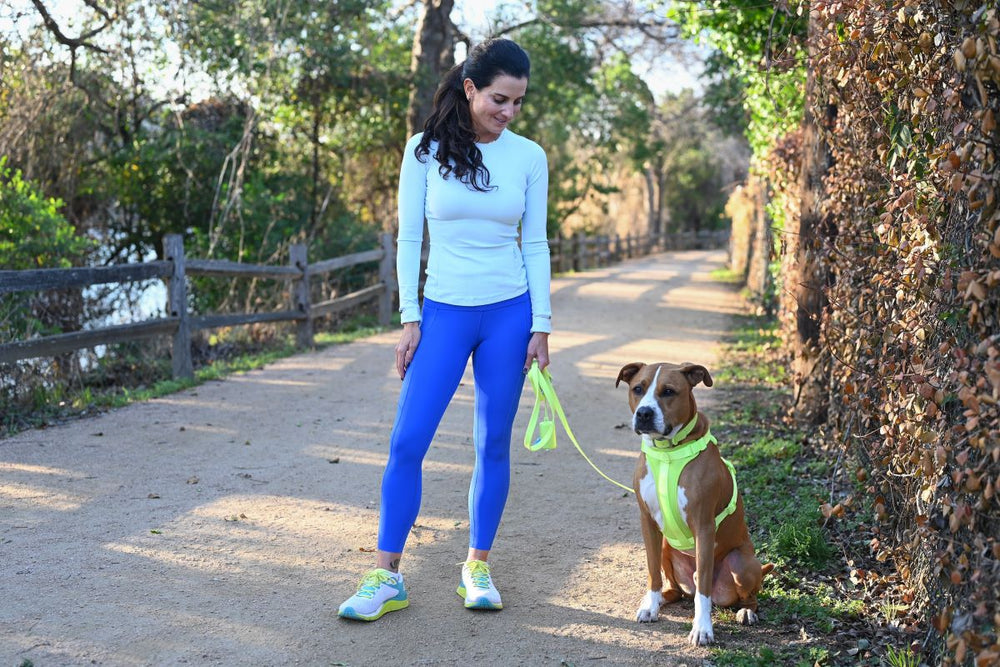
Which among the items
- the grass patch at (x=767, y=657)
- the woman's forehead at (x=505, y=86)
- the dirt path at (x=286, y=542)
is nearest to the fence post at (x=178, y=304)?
the dirt path at (x=286, y=542)

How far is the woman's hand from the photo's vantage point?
4105 mm

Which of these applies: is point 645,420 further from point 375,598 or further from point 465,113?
point 465,113

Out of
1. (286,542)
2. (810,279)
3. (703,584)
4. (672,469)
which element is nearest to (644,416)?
(672,469)

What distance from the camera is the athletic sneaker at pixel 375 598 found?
156 inches

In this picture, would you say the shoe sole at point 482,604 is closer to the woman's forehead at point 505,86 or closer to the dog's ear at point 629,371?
the dog's ear at point 629,371

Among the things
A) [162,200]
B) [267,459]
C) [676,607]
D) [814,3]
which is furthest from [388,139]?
[676,607]

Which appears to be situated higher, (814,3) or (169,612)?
(814,3)

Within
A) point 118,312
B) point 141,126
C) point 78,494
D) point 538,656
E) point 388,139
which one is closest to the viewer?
point 538,656

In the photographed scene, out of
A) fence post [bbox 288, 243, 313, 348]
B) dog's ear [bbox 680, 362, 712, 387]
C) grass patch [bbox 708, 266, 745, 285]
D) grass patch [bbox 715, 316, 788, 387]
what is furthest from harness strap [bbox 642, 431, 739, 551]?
grass patch [bbox 708, 266, 745, 285]

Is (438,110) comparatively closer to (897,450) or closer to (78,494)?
(897,450)

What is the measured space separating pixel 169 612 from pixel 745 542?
2.37m

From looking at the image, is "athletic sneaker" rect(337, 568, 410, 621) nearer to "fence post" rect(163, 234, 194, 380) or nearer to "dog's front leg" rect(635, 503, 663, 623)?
"dog's front leg" rect(635, 503, 663, 623)

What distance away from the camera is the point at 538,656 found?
3740 mm

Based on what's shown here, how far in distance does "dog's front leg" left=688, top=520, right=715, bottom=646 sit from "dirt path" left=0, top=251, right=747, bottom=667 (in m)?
0.09
